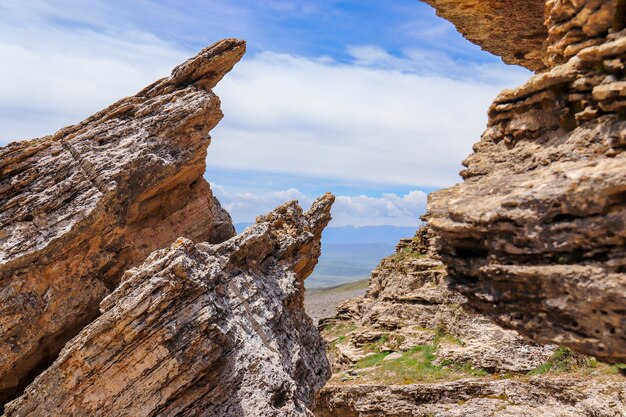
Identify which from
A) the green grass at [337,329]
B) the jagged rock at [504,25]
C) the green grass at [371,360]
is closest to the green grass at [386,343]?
the green grass at [371,360]

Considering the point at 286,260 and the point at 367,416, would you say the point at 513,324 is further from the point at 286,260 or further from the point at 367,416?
the point at 367,416

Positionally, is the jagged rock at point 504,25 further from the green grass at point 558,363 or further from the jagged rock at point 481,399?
the jagged rock at point 481,399

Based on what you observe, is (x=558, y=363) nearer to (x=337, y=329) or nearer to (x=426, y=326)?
(x=426, y=326)

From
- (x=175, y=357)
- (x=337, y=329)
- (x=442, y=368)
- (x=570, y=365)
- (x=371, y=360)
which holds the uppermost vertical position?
(x=175, y=357)

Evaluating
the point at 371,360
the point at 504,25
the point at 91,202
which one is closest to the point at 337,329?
the point at 371,360

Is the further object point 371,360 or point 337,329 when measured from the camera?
point 337,329

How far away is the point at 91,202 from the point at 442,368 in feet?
88.0

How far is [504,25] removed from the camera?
113 feet

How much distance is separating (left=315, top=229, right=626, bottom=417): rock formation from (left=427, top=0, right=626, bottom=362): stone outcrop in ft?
56.1

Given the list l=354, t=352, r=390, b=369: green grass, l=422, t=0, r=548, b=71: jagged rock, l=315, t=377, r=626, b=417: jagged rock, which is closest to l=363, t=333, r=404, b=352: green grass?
l=354, t=352, r=390, b=369: green grass

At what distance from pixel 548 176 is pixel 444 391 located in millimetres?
24596

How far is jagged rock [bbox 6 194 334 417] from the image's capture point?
2527cm

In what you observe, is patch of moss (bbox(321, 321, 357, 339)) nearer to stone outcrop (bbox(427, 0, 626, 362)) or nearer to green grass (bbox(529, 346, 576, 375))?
green grass (bbox(529, 346, 576, 375))

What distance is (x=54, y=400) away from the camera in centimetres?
2520
